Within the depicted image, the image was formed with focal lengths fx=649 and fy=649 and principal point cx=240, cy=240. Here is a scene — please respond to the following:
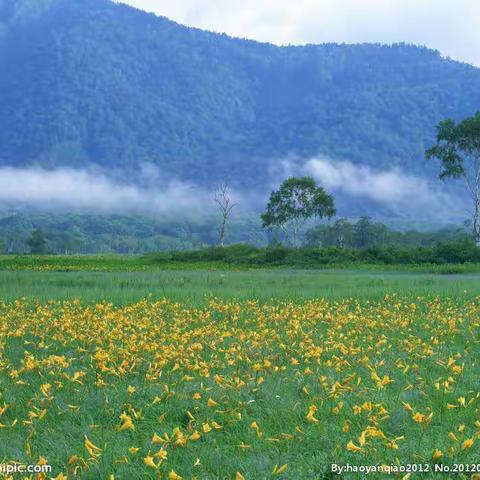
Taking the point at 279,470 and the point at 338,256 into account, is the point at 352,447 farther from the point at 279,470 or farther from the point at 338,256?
the point at 338,256

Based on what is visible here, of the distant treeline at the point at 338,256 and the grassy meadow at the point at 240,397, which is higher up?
the distant treeline at the point at 338,256

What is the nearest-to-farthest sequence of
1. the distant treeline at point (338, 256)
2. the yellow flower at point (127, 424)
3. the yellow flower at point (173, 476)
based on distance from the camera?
the yellow flower at point (173, 476) → the yellow flower at point (127, 424) → the distant treeline at point (338, 256)

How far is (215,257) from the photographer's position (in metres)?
67.8

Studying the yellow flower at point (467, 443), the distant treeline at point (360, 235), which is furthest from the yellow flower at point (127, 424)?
the distant treeline at point (360, 235)

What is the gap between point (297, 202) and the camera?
8712cm

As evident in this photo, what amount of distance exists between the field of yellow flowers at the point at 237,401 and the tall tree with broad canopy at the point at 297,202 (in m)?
73.3

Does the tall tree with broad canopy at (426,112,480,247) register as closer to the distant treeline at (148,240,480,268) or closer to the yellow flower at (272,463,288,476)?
the distant treeline at (148,240,480,268)

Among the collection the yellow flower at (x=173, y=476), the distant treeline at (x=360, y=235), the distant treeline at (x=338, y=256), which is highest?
the distant treeline at (x=360, y=235)

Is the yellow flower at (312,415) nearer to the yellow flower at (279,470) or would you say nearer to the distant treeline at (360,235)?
the yellow flower at (279,470)

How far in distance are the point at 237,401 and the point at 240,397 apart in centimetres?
21

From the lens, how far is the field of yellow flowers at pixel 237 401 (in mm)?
5766

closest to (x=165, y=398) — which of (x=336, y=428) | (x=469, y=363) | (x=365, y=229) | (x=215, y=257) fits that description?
(x=336, y=428)

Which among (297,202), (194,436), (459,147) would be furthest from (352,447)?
(297,202)

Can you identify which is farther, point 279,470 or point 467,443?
point 467,443
